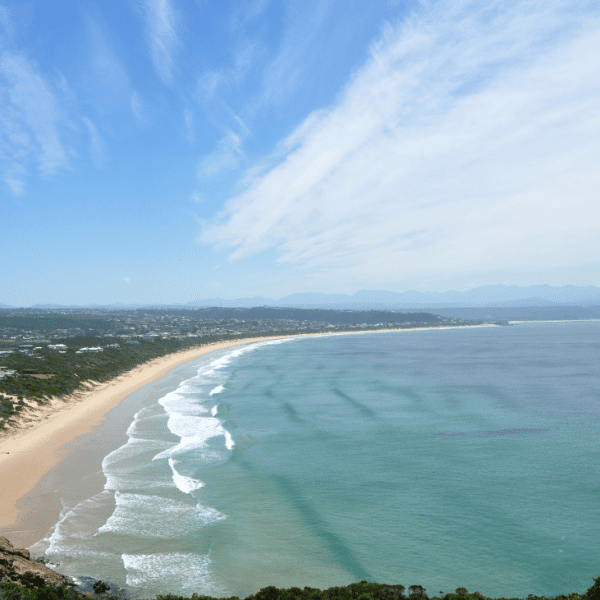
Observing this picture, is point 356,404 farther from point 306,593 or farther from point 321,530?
point 306,593

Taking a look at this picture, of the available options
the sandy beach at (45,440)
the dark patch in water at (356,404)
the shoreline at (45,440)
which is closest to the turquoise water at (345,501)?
the dark patch in water at (356,404)

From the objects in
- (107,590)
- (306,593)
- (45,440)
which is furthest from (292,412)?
(306,593)

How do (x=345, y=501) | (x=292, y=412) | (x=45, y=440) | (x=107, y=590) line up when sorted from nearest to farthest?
(x=107, y=590) → (x=345, y=501) → (x=45, y=440) → (x=292, y=412)

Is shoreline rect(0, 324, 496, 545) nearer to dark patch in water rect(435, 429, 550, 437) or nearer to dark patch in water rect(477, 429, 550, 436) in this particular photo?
dark patch in water rect(435, 429, 550, 437)

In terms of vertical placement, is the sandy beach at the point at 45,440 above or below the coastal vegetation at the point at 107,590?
below

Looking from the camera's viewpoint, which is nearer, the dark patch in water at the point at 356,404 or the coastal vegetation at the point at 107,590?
the coastal vegetation at the point at 107,590

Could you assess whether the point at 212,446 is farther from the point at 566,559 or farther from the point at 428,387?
the point at 428,387

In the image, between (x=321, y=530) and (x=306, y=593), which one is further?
(x=321, y=530)

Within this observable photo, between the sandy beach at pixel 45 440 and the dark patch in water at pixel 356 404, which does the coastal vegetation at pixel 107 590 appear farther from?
the dark patch in water at pixel 356 404

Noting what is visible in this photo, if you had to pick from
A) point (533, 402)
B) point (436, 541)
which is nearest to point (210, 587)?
point (436, 541)

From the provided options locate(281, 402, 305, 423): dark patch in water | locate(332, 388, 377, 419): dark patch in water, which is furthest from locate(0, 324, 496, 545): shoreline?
locate(332, 388, 377, 419): dark patch in water
